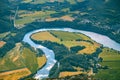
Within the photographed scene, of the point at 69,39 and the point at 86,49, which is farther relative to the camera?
the point at 69,39

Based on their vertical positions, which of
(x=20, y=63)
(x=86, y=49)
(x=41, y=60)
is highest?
(x=86, y=49)

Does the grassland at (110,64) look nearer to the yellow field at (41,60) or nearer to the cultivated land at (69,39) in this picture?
the cultivated land at (69,39)

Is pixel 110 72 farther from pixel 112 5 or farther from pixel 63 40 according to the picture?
pixel 112 5

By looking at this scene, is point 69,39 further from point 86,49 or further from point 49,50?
point 86,49

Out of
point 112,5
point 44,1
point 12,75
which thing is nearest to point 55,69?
point 12,75

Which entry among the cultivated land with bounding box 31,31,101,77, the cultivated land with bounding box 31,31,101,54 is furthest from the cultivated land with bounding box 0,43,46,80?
the cultivated land with bounding box 31,31,101,54

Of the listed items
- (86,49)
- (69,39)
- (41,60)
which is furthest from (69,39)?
(41,60)

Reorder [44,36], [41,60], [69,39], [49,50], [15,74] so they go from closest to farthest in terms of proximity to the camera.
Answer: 1. [15,74]
2. [41,60]
3. [49,50]
4. [69,39]
5. [44,36]

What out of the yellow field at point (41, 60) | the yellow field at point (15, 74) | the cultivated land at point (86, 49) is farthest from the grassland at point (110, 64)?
the yellow field at point (15, 74)

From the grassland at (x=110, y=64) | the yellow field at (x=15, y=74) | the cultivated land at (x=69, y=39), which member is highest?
the cultivated land at (x=69, y=39)
